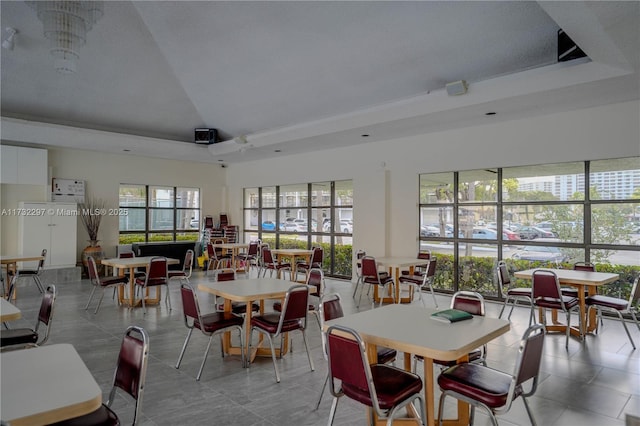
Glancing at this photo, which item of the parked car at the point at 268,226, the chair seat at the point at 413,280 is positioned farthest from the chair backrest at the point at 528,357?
the parked car at the point at 268,226

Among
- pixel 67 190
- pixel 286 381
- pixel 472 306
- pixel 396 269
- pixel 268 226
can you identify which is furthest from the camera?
pixel 268 226

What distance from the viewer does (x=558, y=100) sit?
585 cm

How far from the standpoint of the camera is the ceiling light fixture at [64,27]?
195 inches

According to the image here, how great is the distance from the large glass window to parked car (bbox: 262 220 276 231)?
498 centimetres

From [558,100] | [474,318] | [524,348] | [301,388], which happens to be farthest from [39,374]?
[558,100]

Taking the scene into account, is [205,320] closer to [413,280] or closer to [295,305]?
[295,305]

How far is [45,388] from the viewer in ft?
5.71

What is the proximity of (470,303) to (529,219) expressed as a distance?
14.6 ft

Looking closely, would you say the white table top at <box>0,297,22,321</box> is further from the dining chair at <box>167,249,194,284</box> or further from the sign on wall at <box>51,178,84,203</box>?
the sign on wall at <box>51,178,84,203</box>

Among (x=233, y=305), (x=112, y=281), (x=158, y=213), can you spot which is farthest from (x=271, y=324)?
(x=158, y=213)

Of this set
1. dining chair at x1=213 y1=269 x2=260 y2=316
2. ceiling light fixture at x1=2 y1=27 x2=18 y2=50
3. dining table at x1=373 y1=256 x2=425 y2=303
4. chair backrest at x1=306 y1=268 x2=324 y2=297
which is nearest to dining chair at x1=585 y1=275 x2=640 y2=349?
dining table at x1=373 y1=256 x2=425 y2=303

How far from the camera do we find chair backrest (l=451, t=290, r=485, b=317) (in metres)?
3.35

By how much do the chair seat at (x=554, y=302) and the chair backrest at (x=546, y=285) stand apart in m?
0.08

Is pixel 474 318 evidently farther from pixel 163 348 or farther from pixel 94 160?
pixel 94 160
